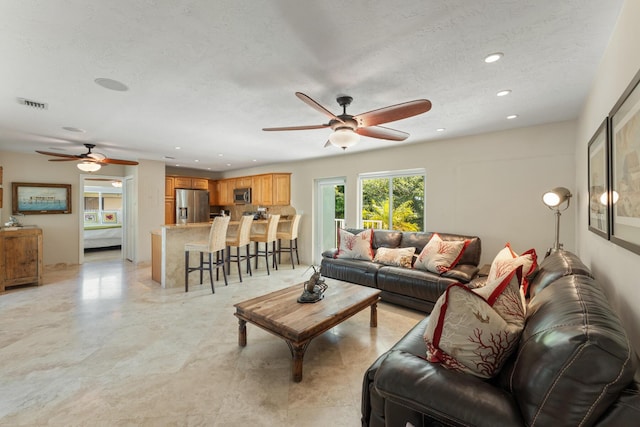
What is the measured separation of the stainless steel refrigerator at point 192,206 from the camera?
7387 millimetres

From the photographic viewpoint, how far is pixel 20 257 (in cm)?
427

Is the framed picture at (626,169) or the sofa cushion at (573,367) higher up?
the framed picture at (626,169)

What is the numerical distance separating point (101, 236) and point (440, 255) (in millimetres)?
8653

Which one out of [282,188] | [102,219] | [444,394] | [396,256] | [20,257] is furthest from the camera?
[102,219]

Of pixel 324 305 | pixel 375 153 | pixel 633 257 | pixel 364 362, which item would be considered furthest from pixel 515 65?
pixel 375 153

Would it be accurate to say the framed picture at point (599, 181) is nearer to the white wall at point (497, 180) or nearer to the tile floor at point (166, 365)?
the white wall at point (497, 180)

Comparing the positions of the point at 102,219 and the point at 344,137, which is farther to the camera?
the point at 102,219

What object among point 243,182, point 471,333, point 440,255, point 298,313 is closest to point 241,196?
point 243,182

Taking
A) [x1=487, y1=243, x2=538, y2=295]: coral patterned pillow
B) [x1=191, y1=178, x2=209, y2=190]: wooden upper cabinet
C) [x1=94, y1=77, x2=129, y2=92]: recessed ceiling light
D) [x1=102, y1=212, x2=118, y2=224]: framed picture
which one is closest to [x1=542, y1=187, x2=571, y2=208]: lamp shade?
[x1=487, y1=243, x2=538, y2=295]: coral patterned pillow

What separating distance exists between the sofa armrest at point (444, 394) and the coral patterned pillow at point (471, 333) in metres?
0.06

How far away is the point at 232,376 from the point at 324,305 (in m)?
0.93

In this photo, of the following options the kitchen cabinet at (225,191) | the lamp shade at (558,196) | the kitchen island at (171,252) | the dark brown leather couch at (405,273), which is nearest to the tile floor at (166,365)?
the dark brown leather couch at (405,273)

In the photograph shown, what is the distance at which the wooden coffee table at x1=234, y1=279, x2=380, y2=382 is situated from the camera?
2.03m

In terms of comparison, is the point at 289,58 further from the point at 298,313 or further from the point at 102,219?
the point at 102,219
